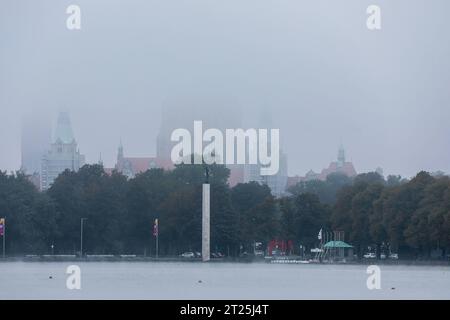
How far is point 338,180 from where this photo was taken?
414 feet

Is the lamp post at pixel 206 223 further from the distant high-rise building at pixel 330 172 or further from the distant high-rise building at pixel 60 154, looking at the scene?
the distant high-rise building at pixel 330 172

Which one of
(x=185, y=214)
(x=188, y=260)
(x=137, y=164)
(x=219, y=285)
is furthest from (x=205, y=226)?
(x=219, y=285)

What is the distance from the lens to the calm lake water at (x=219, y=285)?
45.2 metres

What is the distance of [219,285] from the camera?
53031mm

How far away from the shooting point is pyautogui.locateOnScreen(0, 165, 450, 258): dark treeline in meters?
85.6

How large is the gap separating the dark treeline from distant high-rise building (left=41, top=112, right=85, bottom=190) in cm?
314

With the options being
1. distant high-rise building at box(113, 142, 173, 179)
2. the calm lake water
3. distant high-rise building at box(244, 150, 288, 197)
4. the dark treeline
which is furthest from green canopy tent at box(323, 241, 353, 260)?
distant high-rise building at box(244, 150, 288, 197)

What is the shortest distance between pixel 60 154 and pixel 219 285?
64497 mm

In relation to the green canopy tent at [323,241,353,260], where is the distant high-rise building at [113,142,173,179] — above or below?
above

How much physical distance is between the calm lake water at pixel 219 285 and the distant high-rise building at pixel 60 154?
2088 centimetres

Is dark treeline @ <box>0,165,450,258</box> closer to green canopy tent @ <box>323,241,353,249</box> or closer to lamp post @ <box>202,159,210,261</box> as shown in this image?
green canopy tent @ <box>323,241,353,249</box>

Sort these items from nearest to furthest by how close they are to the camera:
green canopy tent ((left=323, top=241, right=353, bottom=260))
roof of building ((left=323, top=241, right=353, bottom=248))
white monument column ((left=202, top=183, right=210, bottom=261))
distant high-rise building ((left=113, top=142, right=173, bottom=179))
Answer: white monument column ((left=202, top=183, right=210, bottom=261)), roof of building ((left=323, top=241, right=353, bottom=248)), green canopy tent ((left=323, top=241, right=353, bottom=260)), distant high-rise building ((left=113, top=142, right=173, bottom=179))

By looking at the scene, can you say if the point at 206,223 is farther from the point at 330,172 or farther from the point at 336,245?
the point at 330,172

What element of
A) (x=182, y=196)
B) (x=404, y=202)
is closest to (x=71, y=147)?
(x=182, y=196)
